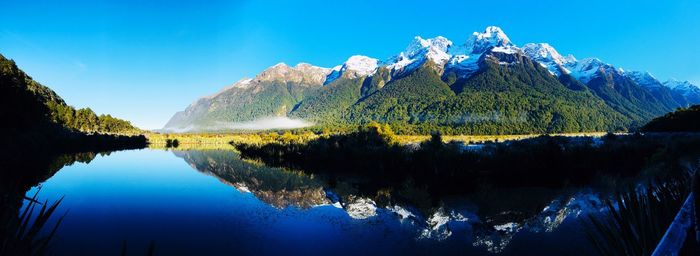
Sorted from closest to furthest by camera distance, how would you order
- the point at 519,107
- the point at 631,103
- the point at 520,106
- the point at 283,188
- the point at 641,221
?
the point at 641,221, the point at 283,188, the point at 519,107, the point at 520,106, the point at 631,103

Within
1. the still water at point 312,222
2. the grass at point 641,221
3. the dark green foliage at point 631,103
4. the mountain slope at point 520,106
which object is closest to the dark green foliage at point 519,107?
the mountain slope at point 520,106

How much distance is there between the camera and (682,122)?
5903 centimetres

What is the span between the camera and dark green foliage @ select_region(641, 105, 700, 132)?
181ft

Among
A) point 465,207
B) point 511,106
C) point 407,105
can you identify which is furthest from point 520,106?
point 465,207

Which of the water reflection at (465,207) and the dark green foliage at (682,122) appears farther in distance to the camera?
the dark green foliage at (682,122)

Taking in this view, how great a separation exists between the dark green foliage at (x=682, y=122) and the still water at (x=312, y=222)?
5047cm

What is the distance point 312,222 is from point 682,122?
70234 millimetres

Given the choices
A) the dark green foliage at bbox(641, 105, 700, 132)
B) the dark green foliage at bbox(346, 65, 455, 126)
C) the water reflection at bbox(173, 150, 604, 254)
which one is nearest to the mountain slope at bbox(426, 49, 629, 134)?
the dark green foliage at bbox(346, 65, 455, 126)

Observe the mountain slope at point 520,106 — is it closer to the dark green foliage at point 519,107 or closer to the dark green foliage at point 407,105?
the dark green foliage at point 519,107

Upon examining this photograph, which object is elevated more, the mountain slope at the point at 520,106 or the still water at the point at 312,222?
the mountain slope at the point at 520,106

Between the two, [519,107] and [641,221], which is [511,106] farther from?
[641,221]

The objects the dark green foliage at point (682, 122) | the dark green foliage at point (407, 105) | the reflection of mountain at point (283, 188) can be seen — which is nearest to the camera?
the reflection of mountain at point (283, 188)

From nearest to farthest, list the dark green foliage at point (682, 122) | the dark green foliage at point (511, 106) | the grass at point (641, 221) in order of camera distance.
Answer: the grass at point (641, 221), the dark green foliage at point (682, 122), the dark green foliage at point (511, 106)

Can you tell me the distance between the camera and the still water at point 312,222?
40.2 feet
